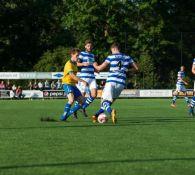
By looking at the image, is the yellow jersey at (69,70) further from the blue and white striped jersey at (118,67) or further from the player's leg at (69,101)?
the blue and white striped jersey at (118,67)

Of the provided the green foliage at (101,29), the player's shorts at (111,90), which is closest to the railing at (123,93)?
the green foliage at (101,29)

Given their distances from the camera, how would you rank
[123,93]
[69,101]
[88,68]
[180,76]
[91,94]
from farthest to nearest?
1. [123,93]
2. [180,76]
3. [88,68]
4. [91,94]
5. [69,101]

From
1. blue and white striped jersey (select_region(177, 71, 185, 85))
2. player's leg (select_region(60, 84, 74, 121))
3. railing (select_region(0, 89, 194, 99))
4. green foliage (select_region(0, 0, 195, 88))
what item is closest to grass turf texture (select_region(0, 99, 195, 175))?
player's leg (select_region(60, 84, 74, 121))

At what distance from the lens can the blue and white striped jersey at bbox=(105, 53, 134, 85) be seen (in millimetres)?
15250

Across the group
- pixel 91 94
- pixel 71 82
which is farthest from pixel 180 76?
pixel 71 82

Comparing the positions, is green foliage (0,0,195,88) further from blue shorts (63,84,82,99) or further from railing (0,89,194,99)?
blue shorts (63,84,82,99)

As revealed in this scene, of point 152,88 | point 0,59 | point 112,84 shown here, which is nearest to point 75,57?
point 112,84

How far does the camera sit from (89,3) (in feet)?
204

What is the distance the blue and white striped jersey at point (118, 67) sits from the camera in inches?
600

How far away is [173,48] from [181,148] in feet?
177

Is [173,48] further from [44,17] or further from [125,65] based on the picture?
[125,65]

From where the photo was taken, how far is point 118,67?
15.3 m

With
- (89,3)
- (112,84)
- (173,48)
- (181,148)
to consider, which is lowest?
(181,148)

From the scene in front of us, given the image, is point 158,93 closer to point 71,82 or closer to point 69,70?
point 71,82
